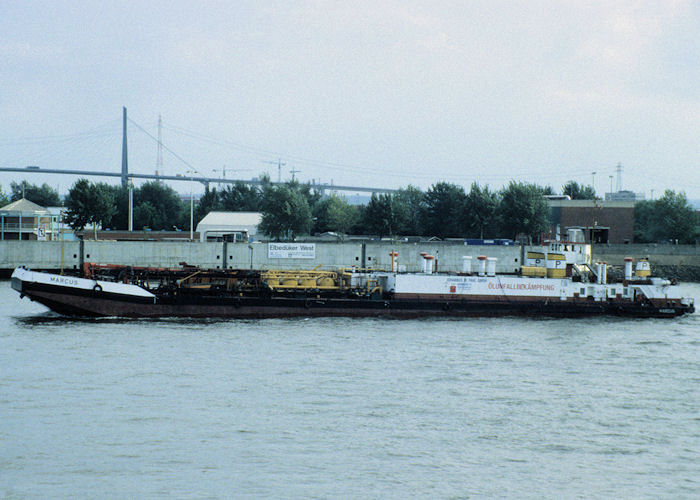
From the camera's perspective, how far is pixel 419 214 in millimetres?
107125

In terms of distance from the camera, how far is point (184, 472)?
61.0 feet

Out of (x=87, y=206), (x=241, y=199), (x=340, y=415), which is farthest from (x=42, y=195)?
(x=340, y=415)

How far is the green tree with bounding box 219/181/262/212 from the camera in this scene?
389ft

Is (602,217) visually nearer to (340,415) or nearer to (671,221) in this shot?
(671,221)

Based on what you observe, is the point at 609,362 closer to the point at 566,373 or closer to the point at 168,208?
the point at 566,373

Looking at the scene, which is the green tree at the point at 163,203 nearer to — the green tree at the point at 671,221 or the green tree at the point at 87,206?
the green tree at the point at 87,206

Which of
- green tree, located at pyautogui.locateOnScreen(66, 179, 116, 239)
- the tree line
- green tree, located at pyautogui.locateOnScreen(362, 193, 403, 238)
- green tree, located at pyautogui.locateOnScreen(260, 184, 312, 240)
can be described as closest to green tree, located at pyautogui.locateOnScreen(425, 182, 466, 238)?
the tree line

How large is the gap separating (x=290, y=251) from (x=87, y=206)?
25.8 metres

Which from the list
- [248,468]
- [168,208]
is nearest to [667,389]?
[248,468]

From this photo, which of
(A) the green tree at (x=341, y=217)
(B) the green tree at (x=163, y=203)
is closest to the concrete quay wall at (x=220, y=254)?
(A) the green tree at (x=341, y=217)

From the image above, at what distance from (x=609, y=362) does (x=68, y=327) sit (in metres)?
24.3

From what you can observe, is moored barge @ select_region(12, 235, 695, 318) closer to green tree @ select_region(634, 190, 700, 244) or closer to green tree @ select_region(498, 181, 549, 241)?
green tree @ select_region(498, 181, 549, 241)

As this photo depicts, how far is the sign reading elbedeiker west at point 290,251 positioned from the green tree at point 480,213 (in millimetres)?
28392

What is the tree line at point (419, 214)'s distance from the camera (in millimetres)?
88312
